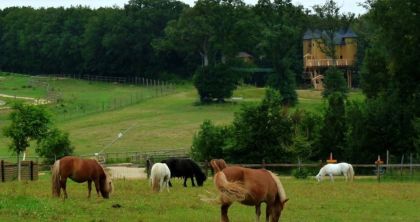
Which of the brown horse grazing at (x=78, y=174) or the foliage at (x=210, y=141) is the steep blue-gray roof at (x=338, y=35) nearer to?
the foliage at (x=210, y=141)

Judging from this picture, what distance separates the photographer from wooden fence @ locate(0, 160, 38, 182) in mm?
34875

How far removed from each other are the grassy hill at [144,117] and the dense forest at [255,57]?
3.77m

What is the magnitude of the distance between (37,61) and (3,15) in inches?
1088

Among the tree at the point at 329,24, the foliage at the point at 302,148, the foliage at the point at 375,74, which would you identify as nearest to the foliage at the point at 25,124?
the foliage at the point at 302,148

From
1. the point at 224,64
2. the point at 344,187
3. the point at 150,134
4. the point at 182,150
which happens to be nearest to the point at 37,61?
the point at 224,64

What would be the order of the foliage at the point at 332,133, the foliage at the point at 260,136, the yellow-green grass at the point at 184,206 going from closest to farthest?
the yellow-green grass at the point at 184,206 → the foliage at the point at 260,136 → the foliage at the point at 332,133

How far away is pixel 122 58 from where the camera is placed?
417 feet

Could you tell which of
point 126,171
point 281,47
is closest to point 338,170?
point 126,171

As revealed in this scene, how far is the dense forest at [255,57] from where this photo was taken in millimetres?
45094

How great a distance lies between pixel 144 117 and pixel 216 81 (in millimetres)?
10992

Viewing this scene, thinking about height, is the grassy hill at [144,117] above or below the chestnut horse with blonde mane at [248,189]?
below

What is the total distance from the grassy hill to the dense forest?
3773 millimetres

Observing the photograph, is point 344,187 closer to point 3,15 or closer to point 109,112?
point 109,112

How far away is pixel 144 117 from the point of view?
83.5m
